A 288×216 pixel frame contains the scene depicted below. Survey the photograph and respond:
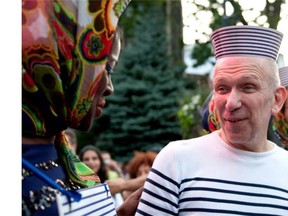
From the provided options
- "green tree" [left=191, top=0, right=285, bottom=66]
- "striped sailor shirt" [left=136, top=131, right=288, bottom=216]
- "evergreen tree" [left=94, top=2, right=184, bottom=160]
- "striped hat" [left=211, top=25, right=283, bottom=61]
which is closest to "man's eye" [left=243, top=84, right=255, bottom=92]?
"striped hat" [left=211, top=25, right=283, bottom=61]

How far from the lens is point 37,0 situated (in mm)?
1737

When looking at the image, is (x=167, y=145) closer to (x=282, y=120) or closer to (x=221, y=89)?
(x=221, y=89)

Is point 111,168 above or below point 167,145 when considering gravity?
below

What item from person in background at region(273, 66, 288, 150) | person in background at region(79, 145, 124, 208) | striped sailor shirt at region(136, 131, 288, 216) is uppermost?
person in background at region(273, 66, 288, 150)

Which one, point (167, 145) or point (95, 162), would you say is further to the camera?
point (95, 162)

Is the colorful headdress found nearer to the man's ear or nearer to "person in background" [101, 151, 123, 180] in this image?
the man's ear

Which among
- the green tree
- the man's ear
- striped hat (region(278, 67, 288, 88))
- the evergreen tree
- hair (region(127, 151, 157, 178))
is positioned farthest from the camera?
the evergreen tree

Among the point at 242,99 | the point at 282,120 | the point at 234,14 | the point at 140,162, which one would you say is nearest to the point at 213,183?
the point at 242,99

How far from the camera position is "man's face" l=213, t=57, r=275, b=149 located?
2.69m

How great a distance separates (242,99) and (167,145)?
0.40m

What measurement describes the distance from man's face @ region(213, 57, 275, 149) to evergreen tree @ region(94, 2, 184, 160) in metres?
20.2

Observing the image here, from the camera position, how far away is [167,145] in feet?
9.11

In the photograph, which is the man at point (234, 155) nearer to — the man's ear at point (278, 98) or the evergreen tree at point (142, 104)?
the man's ear at point (278, 98)
